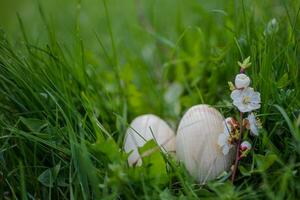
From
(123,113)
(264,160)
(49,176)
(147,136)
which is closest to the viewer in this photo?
(264,160)

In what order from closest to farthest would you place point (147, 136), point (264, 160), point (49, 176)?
1. point (264, 160)
2. point (49, 176)
3. point (147, 136)

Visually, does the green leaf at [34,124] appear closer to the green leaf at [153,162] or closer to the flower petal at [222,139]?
the green leaf at [153,162]

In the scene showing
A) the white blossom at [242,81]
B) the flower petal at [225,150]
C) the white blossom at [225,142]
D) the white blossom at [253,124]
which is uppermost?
the white blossom at [242,81]

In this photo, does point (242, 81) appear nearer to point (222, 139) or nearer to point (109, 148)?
point (222, 139)

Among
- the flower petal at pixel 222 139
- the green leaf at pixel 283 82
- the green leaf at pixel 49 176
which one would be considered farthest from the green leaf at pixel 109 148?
the green leaf at pixel 283 82

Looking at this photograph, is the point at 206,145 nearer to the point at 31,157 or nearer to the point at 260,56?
the point at 260,56

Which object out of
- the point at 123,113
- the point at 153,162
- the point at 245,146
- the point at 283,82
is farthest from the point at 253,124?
the point at 123,113

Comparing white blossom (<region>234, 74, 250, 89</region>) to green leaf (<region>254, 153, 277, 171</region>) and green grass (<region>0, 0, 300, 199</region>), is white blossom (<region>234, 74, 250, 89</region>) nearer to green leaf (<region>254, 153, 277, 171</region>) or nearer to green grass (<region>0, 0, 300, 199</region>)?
green grass (<region>0, 0, 300, 199</region>)
